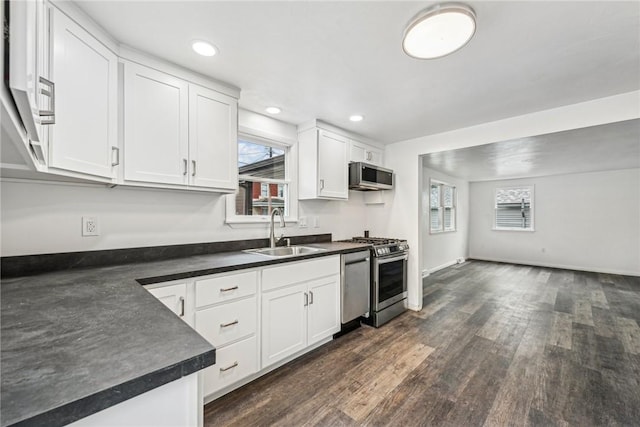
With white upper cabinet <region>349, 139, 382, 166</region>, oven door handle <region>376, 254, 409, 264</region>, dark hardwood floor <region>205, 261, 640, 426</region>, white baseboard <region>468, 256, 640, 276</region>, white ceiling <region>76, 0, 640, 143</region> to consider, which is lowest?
dark hardwood floor <region>205, 261, 640, 426</region>

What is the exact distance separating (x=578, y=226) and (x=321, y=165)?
6673mm

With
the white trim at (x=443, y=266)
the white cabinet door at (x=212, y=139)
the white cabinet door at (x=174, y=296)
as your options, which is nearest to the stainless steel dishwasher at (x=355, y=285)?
the white cabinet door at (x=212, y=139)

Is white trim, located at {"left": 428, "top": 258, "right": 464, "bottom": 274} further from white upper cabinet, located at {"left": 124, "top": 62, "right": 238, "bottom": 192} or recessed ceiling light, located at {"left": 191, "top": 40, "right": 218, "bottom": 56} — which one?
recessed ceiling light, located at {"left": 191, "top": 40, "right": 218, "bottom": 56}

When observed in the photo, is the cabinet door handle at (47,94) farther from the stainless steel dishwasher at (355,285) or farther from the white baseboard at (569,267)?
the white baseboard at (569,267)

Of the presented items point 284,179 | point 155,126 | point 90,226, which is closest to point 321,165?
point 284,179

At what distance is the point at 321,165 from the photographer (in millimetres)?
3010

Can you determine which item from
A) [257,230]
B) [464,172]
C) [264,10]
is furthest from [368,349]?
[464,172]

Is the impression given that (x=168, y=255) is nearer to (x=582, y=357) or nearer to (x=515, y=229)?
(x=582, y=357)

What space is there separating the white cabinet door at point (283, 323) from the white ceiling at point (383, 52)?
173 cm

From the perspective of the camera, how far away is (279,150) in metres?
3.12

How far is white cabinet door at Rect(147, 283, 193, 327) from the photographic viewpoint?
1.50m

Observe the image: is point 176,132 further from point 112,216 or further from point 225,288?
point 225,288

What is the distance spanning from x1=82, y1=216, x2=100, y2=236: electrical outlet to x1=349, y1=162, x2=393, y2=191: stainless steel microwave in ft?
8.30

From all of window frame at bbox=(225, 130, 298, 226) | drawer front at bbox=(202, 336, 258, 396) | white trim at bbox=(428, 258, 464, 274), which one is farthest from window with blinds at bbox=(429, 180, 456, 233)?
drawer front at bbox=(202, 336, 258, 396)
